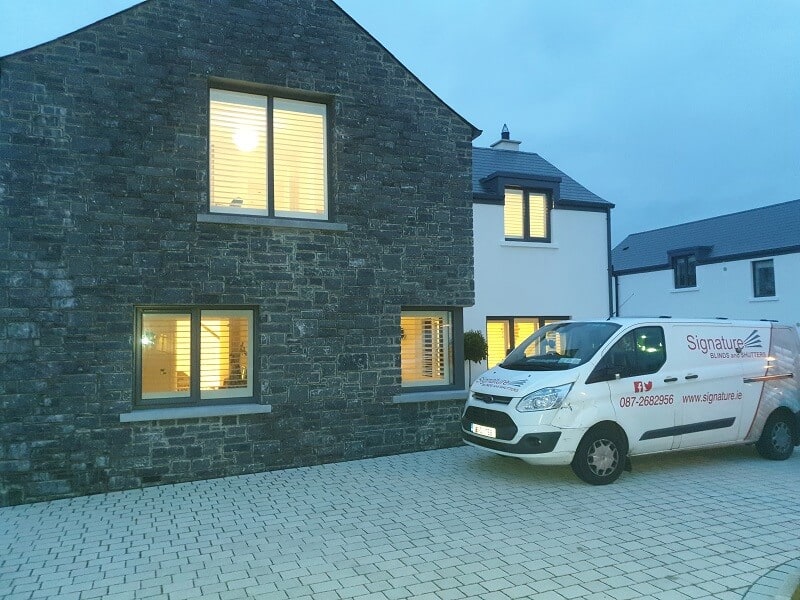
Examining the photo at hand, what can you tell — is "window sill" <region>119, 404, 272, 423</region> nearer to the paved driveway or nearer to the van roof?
the paved driveway

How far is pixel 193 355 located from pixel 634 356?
240 inches

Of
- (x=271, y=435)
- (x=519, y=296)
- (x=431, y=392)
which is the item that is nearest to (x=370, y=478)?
(x=271, y=435)

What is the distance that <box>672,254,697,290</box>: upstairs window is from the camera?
96.3 feet

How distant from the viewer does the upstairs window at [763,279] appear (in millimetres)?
25719

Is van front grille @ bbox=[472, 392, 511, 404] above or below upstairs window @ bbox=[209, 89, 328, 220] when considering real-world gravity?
below

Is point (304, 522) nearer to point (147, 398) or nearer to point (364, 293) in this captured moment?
point (147, 398)

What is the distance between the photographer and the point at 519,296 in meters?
13.2

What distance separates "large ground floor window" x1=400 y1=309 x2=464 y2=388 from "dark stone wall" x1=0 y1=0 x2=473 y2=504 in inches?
20.0

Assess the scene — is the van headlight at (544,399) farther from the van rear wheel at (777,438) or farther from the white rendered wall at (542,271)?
the white rendered wall at (542,271)

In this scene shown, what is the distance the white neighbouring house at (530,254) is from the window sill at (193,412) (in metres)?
5.27

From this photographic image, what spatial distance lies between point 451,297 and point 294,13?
512cm
